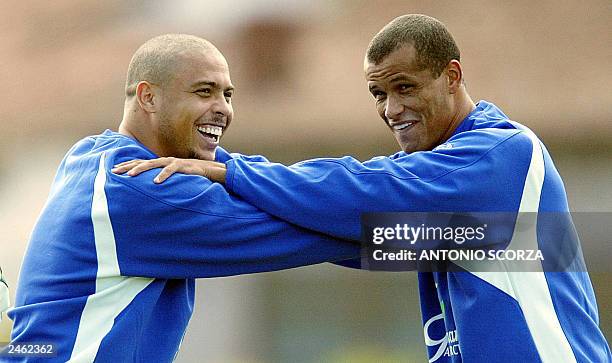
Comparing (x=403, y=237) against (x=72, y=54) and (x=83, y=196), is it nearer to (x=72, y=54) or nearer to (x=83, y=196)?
(x=83, y=196)

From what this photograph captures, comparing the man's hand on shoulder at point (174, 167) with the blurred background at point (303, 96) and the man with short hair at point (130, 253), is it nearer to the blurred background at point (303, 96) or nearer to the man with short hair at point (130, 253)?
the man with short hair at point (130, 253)

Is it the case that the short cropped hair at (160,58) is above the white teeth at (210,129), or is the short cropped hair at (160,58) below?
above

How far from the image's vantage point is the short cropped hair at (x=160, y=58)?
4.49 meters

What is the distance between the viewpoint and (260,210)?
168 inches

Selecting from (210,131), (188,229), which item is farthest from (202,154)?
(188,229)

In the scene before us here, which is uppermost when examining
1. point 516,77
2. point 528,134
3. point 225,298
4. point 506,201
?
point 516,77

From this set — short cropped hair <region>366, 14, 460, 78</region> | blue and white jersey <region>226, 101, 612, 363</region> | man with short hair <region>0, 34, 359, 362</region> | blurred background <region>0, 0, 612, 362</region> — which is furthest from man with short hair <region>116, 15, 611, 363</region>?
blurred background <region>0, 0, 612, 362</region>

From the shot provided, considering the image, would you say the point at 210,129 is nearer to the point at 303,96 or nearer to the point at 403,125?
the point at 403,125

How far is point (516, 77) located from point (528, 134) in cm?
724

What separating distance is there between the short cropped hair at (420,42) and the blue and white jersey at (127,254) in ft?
2.73

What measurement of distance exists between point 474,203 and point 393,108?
0.58 m

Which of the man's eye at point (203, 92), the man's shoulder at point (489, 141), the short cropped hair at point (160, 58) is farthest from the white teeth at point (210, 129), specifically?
the man's shoulder at point (489, 141)

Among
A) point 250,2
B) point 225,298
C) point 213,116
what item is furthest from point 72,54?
point 213,116

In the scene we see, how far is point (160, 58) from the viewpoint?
177 inches
